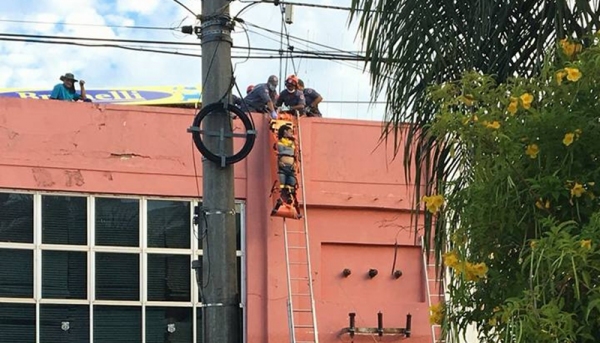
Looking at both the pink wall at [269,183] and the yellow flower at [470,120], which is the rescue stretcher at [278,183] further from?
the yellow flower at [470,120]

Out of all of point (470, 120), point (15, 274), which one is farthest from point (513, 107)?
point (15, 274)

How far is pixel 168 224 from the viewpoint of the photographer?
12406 mm

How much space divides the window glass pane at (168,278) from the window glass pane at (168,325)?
151 millimetres

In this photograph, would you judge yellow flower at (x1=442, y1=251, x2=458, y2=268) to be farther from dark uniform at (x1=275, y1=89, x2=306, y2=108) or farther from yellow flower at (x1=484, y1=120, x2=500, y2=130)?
dark uniform at (x1=275, y1=89, x2=306, y2=108)

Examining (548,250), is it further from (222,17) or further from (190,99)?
(190,99)

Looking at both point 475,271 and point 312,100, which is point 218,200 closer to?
point 475,271

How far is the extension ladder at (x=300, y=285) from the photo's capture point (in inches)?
483

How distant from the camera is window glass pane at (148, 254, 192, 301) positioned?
1218cm

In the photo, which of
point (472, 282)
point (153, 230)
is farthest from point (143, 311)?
point (472, 282)

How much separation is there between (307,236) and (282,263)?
0.48 meters

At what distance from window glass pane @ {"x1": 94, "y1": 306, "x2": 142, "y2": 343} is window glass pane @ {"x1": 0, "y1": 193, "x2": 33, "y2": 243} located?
1.26 metres

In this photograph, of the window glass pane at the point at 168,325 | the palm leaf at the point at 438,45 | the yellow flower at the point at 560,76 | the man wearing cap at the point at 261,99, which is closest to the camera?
the yellow flower at the point at 560,76

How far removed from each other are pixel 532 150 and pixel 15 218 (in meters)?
8.76

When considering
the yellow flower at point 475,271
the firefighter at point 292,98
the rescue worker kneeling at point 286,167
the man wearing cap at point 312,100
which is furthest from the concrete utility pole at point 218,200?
the man wearing cap at point 312,100
